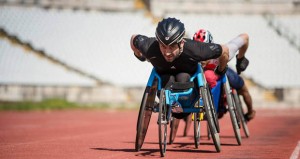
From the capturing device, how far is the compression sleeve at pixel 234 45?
828cm

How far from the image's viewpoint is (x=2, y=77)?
30.8m

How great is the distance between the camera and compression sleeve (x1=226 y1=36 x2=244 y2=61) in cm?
828

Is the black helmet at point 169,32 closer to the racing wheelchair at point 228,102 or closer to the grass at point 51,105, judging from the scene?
the racing wheelchair at point 228,102

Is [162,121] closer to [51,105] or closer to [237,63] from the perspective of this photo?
[237,63]

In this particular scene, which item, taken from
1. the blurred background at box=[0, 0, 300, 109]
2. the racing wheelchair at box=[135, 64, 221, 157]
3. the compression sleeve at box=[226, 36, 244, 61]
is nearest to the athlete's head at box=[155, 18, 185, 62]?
the racing wheelchair at box=[135, 64, 221, 157]

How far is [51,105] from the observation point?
2881 centimetres

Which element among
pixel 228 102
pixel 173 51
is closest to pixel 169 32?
pixel 173 51

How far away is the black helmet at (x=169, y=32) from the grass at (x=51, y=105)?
20.7m

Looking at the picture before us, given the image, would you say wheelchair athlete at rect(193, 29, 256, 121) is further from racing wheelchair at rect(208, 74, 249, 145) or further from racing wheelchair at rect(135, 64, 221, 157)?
racing wheelchair at rect(135, 64, 221, 157)

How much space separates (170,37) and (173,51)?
10.9 inches

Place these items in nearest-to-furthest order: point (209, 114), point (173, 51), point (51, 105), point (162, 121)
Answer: point (162, 121) < point (173, 51) < point (209, 114) < point (51, 105)

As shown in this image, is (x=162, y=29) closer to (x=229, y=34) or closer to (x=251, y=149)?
(x=251, y=149)

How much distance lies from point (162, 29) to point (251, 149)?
7.58 ft

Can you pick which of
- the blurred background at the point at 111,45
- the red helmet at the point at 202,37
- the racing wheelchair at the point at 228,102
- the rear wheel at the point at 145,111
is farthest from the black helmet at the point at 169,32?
the blurred background at the point at 111,45
